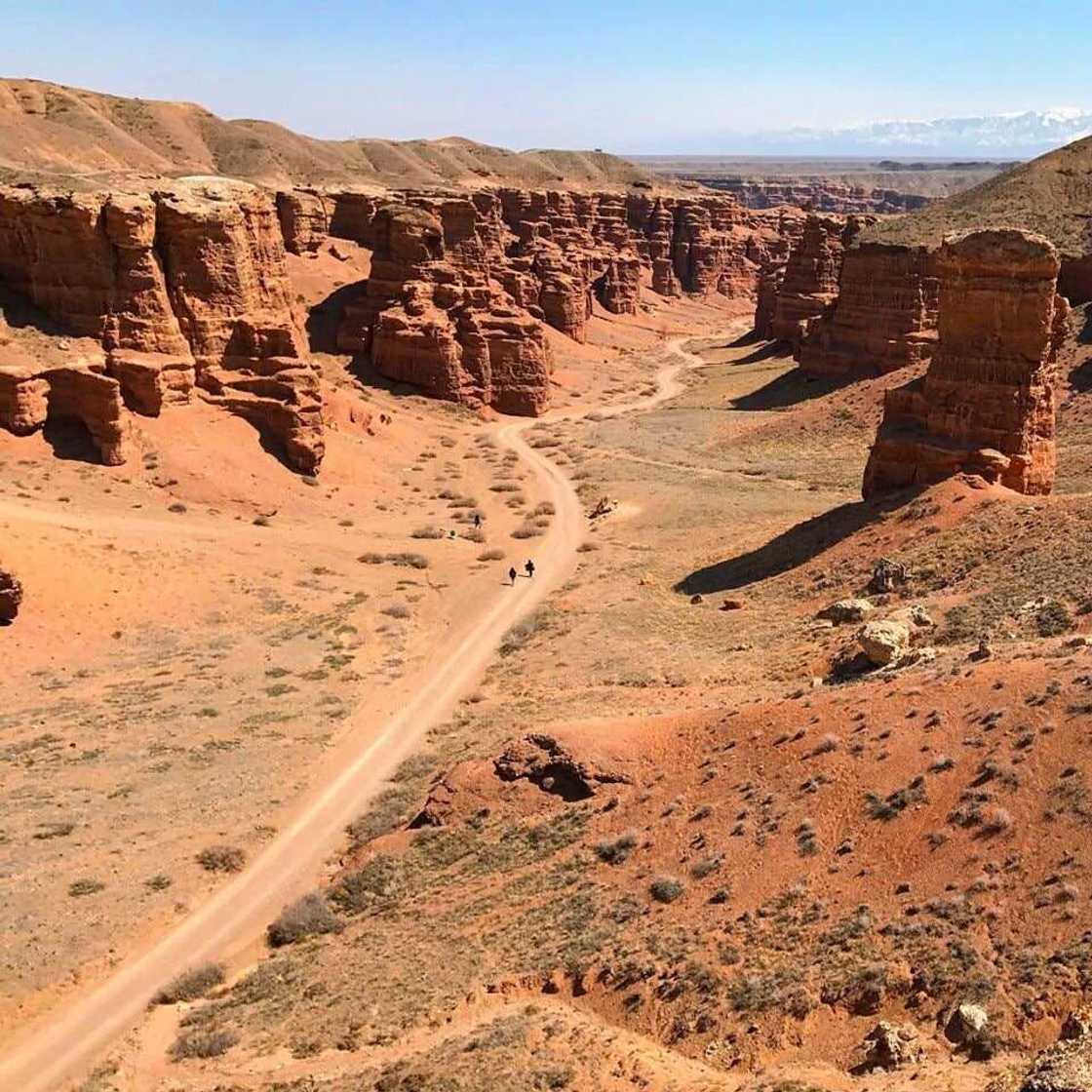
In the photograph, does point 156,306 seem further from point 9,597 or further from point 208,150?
point 208,150

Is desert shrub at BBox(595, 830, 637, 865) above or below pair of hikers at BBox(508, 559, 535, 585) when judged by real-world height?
above

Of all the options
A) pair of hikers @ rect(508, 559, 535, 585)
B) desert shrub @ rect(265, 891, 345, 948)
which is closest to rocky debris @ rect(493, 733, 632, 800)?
desert shrub @ rect(265, 891, 345, 948)

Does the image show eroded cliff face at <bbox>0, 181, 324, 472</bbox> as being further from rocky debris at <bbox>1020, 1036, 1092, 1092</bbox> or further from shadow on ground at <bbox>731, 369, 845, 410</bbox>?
rocky debris at <bbox>1020, 1036, 1092, 1092</bbox>

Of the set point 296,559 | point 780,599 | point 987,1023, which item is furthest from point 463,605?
point 987,1023

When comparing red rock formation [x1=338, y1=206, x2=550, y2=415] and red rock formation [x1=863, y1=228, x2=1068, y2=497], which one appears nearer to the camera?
red rock formation [x1=863, y1=228, x2=1068, y2=497]

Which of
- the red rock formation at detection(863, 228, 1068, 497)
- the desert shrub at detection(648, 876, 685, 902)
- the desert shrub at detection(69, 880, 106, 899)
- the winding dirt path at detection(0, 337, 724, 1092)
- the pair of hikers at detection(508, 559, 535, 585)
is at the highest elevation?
the red rock formation at detection(863, 228, 1068, 497)

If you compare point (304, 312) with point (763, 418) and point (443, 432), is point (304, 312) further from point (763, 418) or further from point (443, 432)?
point (763, 418)
